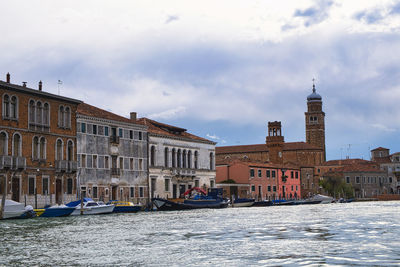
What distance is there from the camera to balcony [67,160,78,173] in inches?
1681

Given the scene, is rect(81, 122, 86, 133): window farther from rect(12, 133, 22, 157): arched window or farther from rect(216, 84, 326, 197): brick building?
rect(216, 84, 326, 197): brick building

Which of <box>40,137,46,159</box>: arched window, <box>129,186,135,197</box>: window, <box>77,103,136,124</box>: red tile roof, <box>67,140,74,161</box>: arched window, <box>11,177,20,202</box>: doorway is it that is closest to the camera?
<box>11,177,20,202</box>: doorway

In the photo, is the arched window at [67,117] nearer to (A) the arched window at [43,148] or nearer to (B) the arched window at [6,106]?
(A) the arched window at [43,148]

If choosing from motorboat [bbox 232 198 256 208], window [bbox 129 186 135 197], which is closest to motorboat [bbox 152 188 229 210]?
motorboat [bbox 232 198 256 208]

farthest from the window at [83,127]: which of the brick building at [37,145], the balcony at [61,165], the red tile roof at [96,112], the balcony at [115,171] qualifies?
the balcony at [115,171]

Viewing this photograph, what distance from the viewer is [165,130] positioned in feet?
189

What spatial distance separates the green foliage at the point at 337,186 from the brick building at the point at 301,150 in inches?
151

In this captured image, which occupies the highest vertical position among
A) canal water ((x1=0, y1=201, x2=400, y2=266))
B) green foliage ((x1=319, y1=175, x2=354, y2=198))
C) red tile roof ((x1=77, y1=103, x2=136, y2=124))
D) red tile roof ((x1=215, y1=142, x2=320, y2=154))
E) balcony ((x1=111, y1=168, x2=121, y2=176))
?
red tile roof ((x1=215, y1=142, x2=320, y2=154))

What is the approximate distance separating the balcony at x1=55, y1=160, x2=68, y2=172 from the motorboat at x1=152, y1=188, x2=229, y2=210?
7490 millimetres

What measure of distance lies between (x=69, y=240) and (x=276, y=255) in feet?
25.9

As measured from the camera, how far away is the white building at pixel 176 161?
176 ft

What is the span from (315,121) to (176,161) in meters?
78.2

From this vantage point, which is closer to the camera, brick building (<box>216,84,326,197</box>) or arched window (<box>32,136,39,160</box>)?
arched window (<box>32,136,39,160</box>)

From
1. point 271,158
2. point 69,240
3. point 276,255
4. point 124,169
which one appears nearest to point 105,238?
point 69,240
